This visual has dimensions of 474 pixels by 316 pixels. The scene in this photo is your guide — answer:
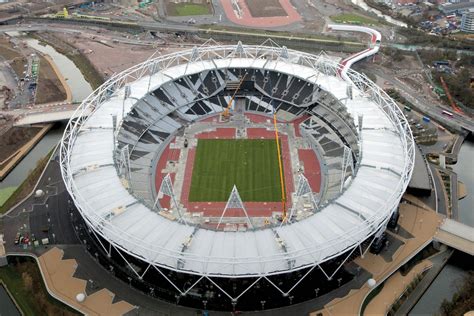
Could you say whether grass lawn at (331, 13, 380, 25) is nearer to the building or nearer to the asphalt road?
the building

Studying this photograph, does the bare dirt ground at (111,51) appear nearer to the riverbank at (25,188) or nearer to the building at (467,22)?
the riverbank at (25,188)

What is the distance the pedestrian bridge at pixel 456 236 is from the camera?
221 ft

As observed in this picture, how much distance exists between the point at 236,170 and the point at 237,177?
88.3 inches

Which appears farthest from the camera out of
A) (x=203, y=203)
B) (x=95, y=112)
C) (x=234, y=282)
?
(x=95, y=112)

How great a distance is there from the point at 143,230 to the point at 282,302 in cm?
2109

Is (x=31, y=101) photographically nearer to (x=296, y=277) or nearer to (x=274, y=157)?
(x=274, y=157)

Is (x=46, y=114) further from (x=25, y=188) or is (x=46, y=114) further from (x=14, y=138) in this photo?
(x=25, y=188)

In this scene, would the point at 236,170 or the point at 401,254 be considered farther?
the point at 236,170

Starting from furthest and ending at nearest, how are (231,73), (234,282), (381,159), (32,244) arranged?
(231,73)
(381,159)
(32,244)
(234,282)

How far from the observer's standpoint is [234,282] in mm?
56781

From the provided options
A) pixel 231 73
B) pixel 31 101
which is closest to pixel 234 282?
pixel 231 73

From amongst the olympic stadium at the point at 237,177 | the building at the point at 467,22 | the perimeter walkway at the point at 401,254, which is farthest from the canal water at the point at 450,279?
the building at the point at 467,22

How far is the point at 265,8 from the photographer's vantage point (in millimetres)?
177000

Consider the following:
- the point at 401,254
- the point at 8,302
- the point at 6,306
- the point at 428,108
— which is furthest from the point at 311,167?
the point at 6,306
